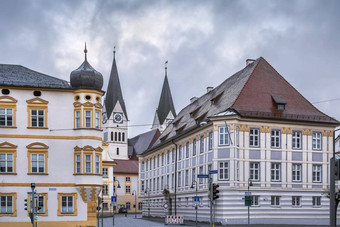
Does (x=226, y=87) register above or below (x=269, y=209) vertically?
above

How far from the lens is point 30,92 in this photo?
133ft

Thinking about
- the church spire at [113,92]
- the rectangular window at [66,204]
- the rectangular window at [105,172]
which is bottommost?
the rectangular window at [105,172]

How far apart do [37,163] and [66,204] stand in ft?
11.8

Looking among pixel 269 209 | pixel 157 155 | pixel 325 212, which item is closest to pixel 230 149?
pixel 269 209

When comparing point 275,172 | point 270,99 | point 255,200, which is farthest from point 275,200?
point 270,99

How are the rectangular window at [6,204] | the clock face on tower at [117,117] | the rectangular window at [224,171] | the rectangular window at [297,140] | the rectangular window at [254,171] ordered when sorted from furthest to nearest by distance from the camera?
the clock face on tower at [117,117], the rectangular window at [297,140], the rectangular window at [254,171], the rectangular window at [224,171], the rectangular window at [6,204]

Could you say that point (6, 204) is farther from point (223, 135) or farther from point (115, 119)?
point (115, 119)

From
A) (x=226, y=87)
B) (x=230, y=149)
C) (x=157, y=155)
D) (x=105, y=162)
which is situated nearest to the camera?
(x=230, y=149)

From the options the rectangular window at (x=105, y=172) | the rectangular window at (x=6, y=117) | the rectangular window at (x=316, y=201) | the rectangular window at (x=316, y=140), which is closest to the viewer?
the rectangular window at (x=6, y=117)

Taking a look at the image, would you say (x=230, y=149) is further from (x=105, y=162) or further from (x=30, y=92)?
(x=105, y=162)

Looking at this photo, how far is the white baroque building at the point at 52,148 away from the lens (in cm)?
3981

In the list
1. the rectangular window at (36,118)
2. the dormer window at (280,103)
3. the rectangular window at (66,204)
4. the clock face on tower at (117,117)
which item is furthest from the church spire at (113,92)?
the rectangular window at (66,204)

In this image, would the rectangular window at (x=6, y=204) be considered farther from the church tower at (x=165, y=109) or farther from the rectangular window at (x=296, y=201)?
the church tower at (x=165, y=109)

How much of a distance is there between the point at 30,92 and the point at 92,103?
4.48m
